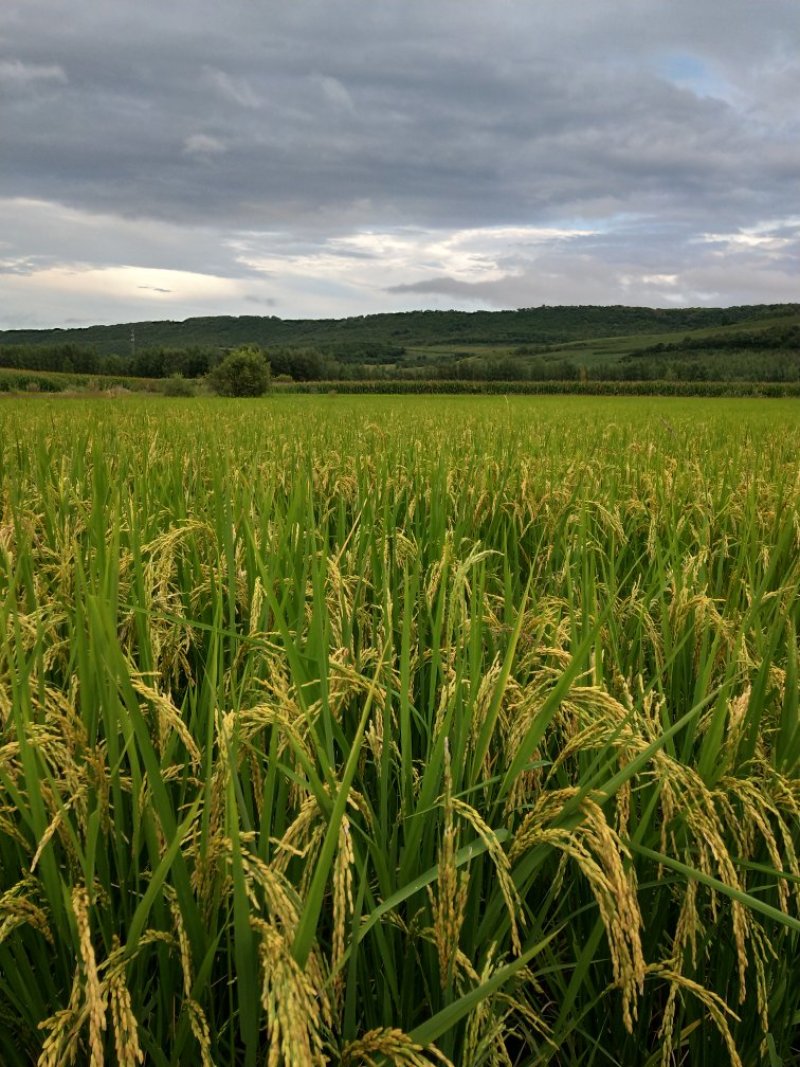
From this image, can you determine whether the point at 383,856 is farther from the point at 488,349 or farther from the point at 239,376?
the point at 488,349

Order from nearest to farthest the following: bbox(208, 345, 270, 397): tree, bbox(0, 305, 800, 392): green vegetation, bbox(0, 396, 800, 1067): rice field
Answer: bbox(0, 396, 800, 1067): rice field
bbox(208, 345, 270, 397): tree
bbox(0, 305, 800, 392): green vegetation

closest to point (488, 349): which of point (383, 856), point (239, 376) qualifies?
point (239, 376)

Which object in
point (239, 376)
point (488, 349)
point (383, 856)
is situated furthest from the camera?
point (488, 349)

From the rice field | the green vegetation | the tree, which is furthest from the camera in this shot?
the green vegetation

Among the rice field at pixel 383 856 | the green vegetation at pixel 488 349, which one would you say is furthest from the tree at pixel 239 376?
the rice field at pixel 383 856

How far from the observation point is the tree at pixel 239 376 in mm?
53719

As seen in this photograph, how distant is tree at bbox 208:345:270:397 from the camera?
53.7 m

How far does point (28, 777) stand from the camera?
3.59ft

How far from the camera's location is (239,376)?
53.7 metres

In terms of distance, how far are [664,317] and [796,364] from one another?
81.0 meters

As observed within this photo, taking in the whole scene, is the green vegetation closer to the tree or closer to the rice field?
the tree

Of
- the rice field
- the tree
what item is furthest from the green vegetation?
the rice field

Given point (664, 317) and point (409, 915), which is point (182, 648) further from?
point (664, 317)

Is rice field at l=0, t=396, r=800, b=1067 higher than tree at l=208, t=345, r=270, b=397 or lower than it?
lower
